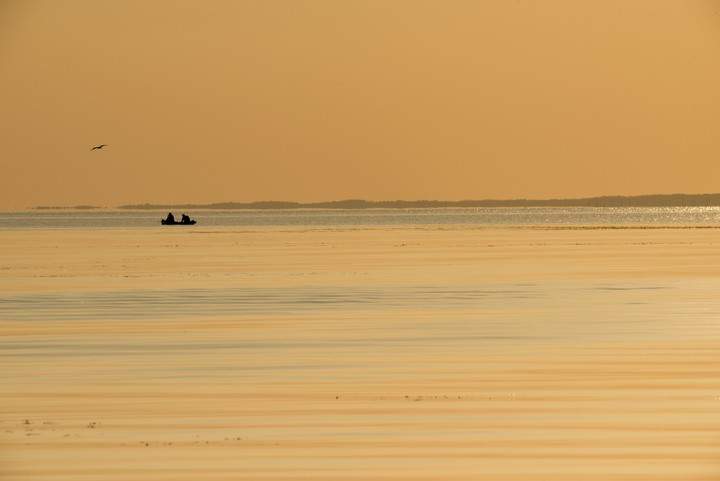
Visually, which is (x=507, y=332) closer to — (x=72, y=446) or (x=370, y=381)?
(x=370, y=381)

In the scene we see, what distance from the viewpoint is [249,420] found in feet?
65.8

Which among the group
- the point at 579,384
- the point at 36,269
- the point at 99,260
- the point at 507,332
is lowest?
the point at 579,384

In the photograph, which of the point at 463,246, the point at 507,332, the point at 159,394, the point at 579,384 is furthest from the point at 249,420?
the point at 463,246

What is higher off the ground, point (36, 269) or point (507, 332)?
point (36, 269)

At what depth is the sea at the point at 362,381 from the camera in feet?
57.6

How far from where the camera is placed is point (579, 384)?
23203 mm

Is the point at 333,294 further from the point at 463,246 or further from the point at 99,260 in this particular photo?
the point at 463,246

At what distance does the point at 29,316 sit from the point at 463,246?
5576 cm

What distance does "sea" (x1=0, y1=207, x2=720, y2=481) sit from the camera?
57.6ft

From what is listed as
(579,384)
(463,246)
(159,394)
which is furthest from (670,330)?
(463,246)

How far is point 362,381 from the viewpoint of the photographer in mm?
23516

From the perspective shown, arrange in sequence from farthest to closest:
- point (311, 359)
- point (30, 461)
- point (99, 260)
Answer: point (99, 260)
point (311, 359)
point (30, 461)

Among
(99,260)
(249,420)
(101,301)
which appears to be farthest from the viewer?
(99,260)

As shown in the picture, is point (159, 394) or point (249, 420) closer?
point (249, 420)
